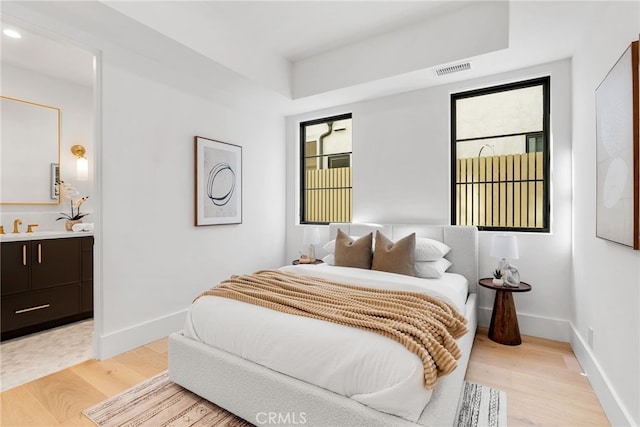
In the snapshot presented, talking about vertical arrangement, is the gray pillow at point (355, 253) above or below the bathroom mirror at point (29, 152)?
below

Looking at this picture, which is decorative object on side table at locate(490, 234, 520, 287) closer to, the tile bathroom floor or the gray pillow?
the gray pillow

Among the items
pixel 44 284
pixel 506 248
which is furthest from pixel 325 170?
pixel 44 284

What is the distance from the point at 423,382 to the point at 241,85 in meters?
3.19

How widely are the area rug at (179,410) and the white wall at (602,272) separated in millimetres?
600

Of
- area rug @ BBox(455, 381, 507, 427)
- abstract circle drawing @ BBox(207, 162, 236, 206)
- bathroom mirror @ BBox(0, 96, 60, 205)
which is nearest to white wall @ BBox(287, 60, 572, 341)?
abstract circle drawing @ BBox(207, 162, 236, 206)

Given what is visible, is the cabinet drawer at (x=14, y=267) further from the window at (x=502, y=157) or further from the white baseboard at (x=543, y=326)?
the white baseboard at (x=543, y=326)

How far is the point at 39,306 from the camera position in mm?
3025

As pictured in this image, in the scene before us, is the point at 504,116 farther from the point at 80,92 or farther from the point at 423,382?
the point at 80,92

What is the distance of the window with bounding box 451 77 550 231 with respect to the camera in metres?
3.05

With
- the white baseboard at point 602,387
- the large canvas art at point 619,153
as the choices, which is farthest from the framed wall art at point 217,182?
the white baseboard at point 602,387

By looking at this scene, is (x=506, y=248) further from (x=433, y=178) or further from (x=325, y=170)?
(x=325, y=170)

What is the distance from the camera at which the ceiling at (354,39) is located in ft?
7.89

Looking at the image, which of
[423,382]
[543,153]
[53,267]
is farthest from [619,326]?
[53,267]

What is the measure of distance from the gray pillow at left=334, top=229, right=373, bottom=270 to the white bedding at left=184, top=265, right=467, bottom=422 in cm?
90
